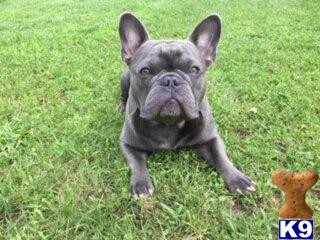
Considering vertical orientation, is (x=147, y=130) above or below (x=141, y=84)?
below

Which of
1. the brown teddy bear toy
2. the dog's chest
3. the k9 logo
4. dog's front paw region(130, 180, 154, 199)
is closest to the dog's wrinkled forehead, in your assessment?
the dog's chest

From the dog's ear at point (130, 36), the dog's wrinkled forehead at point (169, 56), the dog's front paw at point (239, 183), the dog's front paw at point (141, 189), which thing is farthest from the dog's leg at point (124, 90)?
the dog's front paw at point (239, 183)

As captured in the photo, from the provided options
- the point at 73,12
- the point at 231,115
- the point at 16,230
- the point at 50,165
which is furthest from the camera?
the point at 73,12

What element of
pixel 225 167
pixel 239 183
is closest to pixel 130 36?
pixel 225 167

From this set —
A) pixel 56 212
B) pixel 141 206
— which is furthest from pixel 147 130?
pixel 56 212

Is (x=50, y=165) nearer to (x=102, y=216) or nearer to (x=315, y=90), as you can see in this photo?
(x=102, y=216)

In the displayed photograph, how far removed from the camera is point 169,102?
3.01 meters

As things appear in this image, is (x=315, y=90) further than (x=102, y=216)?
Yes

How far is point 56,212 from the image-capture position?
2812 mm

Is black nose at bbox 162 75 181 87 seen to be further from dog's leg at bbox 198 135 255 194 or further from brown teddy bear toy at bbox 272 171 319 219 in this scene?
brown teddy bear toy at bbox 272 171 319 219

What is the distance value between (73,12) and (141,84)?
6153mm

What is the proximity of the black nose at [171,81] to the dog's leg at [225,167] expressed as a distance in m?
0.61

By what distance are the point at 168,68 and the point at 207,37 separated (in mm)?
613

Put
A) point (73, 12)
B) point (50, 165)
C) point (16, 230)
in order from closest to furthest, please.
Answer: point (16, 230) < point (50, 165) < point (73, 12)
